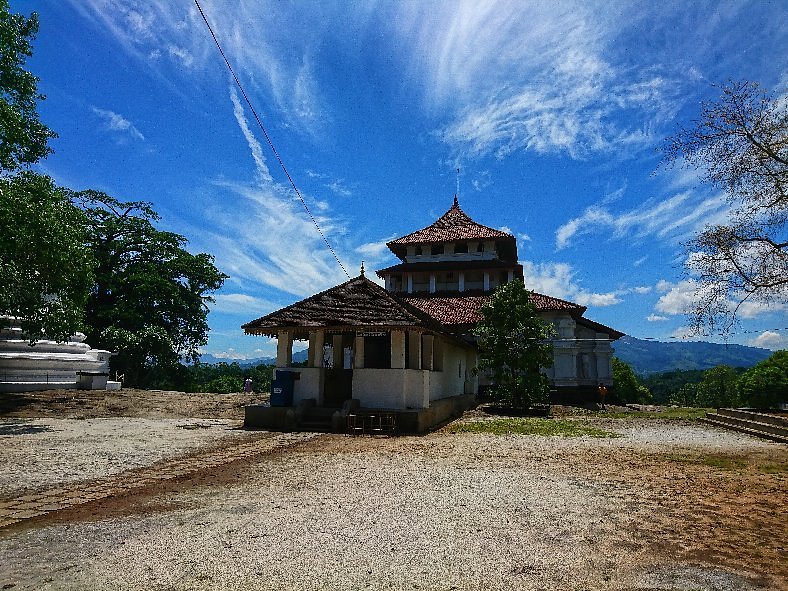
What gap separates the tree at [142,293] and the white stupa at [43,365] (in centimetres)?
556

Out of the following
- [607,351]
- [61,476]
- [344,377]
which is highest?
[607,351]

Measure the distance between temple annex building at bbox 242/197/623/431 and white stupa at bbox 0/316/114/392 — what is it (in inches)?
508

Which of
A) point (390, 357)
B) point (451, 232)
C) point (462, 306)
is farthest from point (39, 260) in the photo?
point (451, 232)

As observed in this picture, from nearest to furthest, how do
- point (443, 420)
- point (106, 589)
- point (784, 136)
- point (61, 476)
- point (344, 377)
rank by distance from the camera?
1. point (106, 589)
2. point (61, 476)
3. point (784, 136)
4. point (344, 377)
5. point (443, 420)

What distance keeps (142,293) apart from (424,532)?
33211mm

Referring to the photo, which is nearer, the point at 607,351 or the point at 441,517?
the point at 441,517

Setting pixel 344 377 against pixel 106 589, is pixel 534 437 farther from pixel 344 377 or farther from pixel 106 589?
pixel 106 589

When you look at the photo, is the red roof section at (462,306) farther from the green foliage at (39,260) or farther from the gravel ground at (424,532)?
the gravel ground at (424,532)

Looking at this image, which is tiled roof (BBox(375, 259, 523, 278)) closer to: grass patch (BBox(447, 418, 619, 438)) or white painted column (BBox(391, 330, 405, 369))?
grass patch (BBox(447, 418, 619, 438))

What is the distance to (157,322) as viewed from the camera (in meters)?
34.0

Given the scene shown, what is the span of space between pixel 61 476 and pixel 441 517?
243 inches

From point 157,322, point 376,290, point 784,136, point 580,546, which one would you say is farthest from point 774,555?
point 157,322

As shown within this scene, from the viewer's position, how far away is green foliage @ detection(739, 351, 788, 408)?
75.5ft

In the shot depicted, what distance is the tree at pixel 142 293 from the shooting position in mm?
31906
